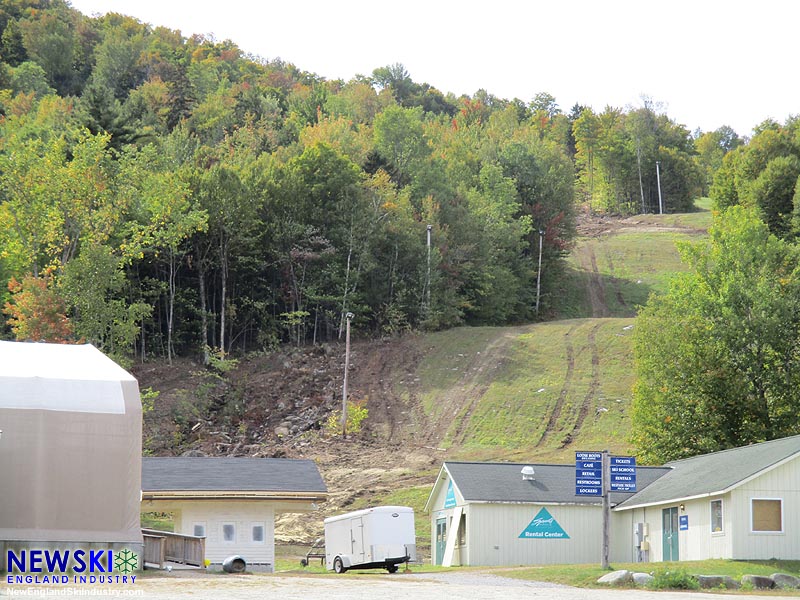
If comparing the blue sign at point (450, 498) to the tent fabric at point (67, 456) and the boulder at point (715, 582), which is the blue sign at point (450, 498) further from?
the tent fabric at point (67, 456)

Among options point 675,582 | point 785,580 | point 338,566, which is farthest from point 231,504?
point 785,580

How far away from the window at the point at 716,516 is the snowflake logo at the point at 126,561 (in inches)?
649

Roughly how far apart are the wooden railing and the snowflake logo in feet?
2.18

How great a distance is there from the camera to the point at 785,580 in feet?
85.9

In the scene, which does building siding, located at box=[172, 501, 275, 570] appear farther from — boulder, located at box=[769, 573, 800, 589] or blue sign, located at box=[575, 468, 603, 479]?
boulder, located at box=[769, 573, 800, 589]

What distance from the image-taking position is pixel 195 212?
61500 millimetres

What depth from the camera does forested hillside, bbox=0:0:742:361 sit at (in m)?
56.3

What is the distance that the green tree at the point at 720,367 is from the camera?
157ft

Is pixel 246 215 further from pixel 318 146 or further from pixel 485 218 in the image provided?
pixel 485 218

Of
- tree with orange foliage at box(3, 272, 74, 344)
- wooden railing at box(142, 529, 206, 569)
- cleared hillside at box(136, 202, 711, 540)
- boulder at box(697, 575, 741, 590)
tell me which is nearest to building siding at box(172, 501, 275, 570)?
wooden railing at box(142, 529, 206, 569)

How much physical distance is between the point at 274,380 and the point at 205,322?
23.8ft

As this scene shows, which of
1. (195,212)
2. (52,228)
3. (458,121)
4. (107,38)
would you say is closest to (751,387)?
(195,212)

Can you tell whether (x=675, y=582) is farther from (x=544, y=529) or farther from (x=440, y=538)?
(x=440, y=538)

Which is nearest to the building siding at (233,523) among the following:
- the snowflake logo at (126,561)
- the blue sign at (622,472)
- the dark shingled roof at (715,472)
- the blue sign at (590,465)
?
the snowflake logo at (126,561)
